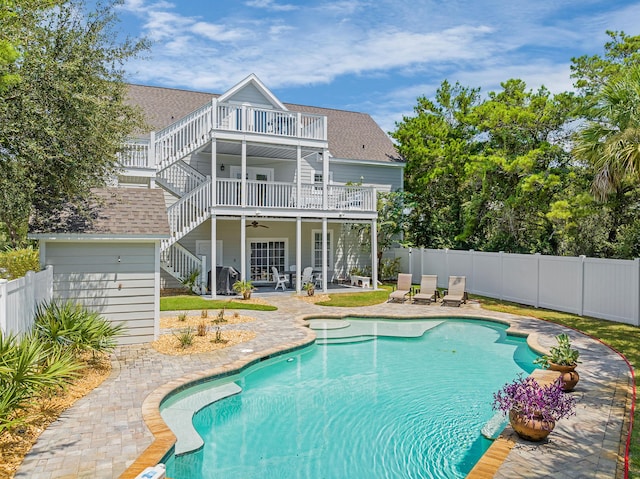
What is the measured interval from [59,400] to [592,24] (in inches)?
813

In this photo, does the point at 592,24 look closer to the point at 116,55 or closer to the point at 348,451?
the point at 116,55

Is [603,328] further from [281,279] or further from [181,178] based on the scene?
[181,178]

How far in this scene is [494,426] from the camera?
6590 millimetres

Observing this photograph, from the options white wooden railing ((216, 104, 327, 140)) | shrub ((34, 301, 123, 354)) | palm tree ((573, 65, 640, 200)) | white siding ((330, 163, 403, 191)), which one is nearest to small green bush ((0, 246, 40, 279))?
shrub ((34, 301, 123, 354))

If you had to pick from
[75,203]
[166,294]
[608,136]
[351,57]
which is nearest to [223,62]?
[351,57]

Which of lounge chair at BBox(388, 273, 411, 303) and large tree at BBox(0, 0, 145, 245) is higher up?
large tree at BBox(0, 0, 145, 245)

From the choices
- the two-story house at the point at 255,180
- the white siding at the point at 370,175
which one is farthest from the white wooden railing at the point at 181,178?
the white siding at the point at 370,175

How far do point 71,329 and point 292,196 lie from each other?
12.6 meters

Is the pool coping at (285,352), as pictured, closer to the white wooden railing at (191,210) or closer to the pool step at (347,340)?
the pool step at (347,340)

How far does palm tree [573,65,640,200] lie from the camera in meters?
10.2

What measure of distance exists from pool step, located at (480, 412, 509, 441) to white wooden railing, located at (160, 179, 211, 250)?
13.1m

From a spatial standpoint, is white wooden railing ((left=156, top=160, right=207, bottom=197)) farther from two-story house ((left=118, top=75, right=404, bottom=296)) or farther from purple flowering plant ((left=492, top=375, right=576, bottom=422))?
purple flowering plant ((left=492, top=375, right=576, bottom=422))

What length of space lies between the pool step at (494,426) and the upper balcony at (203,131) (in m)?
14.1

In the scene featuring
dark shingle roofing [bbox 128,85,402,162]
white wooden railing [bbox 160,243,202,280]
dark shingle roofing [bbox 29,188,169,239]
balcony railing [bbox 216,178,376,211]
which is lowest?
white wooden railing [bbox 160,243,202,280]
